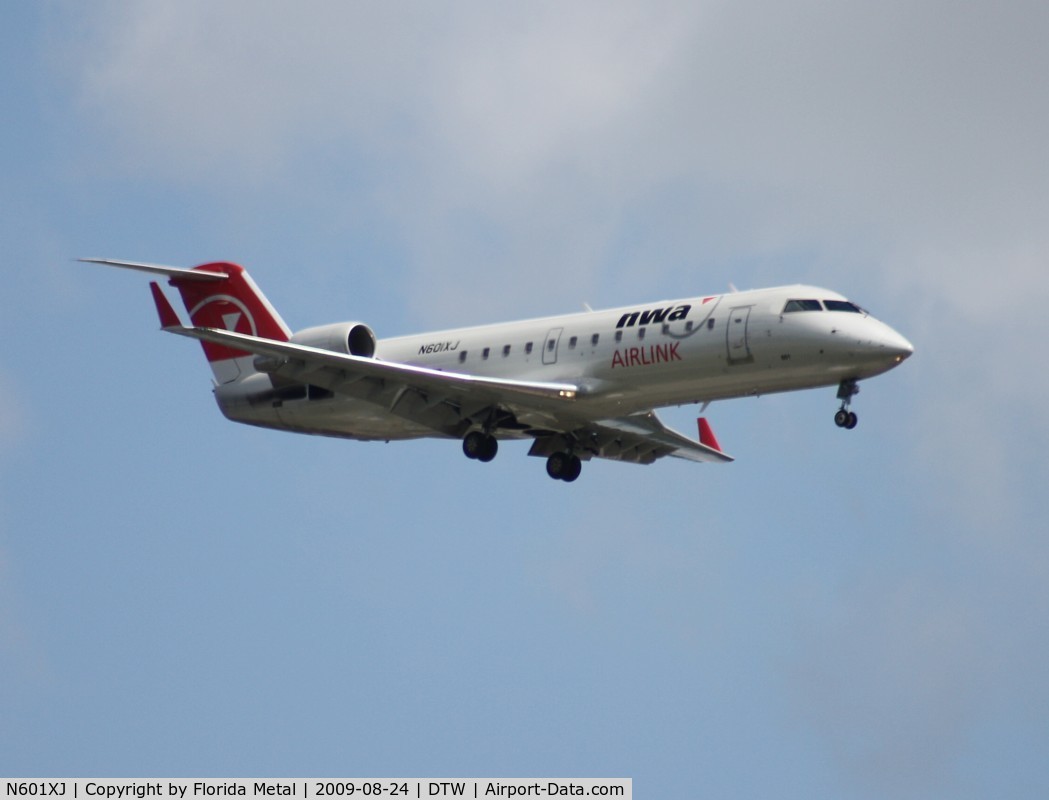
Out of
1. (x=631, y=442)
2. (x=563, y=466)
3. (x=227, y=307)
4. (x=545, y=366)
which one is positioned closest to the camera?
(x=545, y=366)

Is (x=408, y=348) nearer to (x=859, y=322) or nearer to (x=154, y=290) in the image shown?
(x=154, y=290)

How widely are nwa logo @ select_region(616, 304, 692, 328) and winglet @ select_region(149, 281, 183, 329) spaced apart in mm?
8836

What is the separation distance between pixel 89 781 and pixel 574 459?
13109 millimetres

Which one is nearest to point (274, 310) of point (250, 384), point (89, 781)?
point (250, 384)

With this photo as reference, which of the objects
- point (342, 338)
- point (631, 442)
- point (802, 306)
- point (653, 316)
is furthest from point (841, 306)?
point (342, 338)

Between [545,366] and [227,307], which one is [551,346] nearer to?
[545,366]

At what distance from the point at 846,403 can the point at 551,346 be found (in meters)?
5.62

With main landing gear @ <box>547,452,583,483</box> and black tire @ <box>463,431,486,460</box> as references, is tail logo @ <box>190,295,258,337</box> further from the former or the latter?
main landing gear @ <box>547,452,583,483</box>

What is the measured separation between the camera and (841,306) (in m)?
31.9

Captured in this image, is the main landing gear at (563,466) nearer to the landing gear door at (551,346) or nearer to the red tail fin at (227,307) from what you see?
the landing gear door at (551,346)

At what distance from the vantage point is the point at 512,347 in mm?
34906

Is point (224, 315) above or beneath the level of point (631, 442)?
above

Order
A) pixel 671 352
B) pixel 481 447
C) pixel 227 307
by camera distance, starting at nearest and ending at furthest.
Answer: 1. pixel 671 352
2. pixel 481 447
3. pixel 227 307

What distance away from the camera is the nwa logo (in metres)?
32.7
